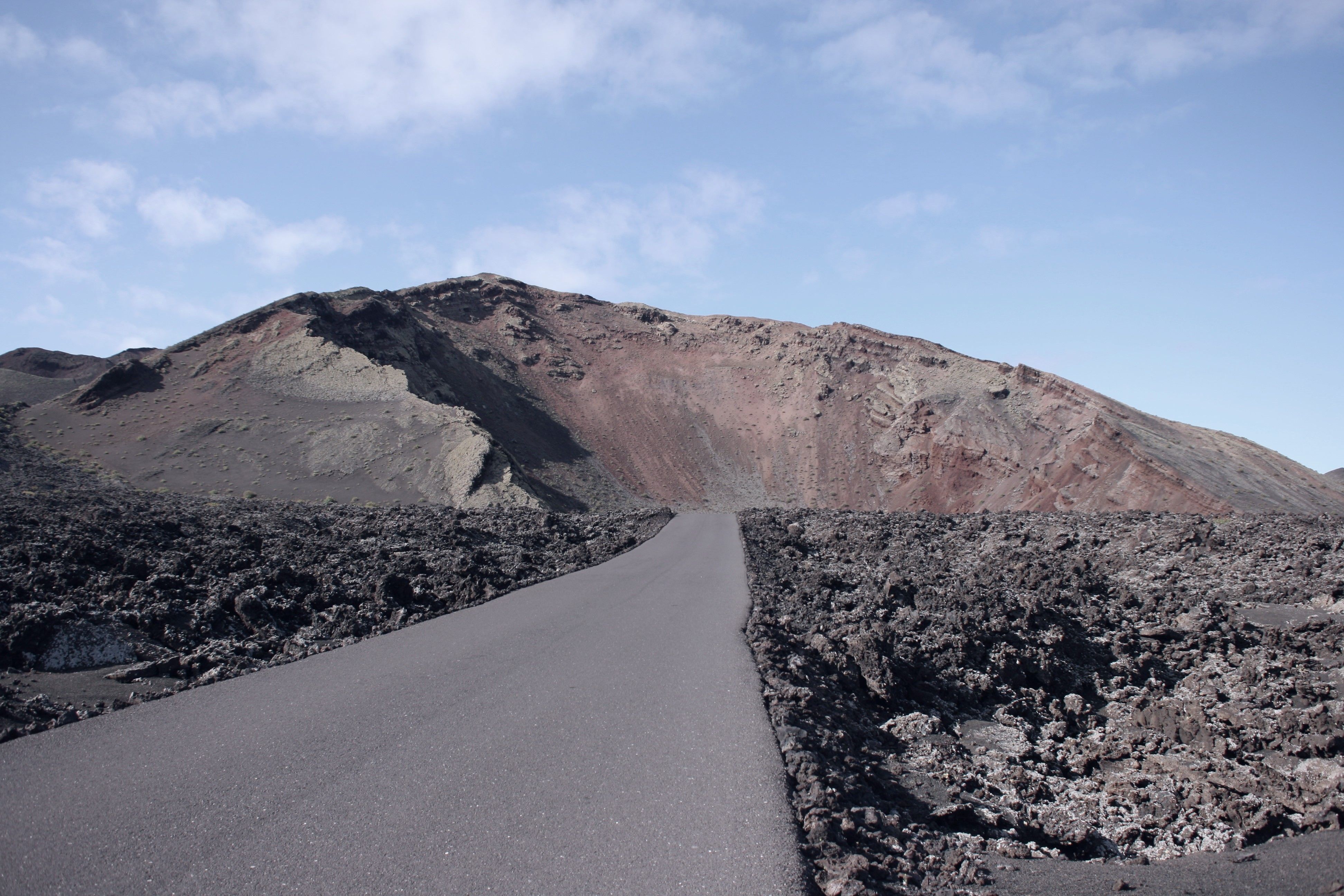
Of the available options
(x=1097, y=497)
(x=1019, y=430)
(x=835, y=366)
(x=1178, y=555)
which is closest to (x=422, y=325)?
(x=835, y=366)

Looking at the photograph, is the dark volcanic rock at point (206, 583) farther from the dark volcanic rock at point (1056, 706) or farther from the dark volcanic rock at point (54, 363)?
the dark volcanic rock at point (54, 363)

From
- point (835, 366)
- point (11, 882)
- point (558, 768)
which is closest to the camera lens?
point (11, 882)

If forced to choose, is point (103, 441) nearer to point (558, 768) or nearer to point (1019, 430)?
point (558, 768)

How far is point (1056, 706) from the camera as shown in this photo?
7793 mm

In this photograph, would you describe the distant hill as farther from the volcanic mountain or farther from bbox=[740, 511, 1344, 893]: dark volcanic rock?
bbox=[740, 511, 1344, 893]: dark volcanic rock

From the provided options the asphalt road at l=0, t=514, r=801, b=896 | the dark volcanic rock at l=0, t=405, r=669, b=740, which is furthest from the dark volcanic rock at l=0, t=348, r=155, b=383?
the asphalt road at l=0, t=514, r=801, b=896

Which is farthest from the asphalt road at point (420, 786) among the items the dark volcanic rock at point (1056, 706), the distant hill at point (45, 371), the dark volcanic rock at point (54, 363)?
the dark volcanic rock at point (54, 363)

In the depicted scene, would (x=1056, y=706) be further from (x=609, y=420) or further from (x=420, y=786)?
(x=609, y=420)

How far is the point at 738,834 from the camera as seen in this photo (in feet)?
13.0

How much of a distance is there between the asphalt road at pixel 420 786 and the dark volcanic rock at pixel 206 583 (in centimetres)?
132

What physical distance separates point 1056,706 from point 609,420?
5394 centimetres

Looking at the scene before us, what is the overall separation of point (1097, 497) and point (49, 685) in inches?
1559

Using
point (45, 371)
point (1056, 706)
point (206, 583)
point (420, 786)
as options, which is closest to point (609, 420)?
point (206, 583)

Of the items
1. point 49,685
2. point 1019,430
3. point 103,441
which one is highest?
point 1019,430
